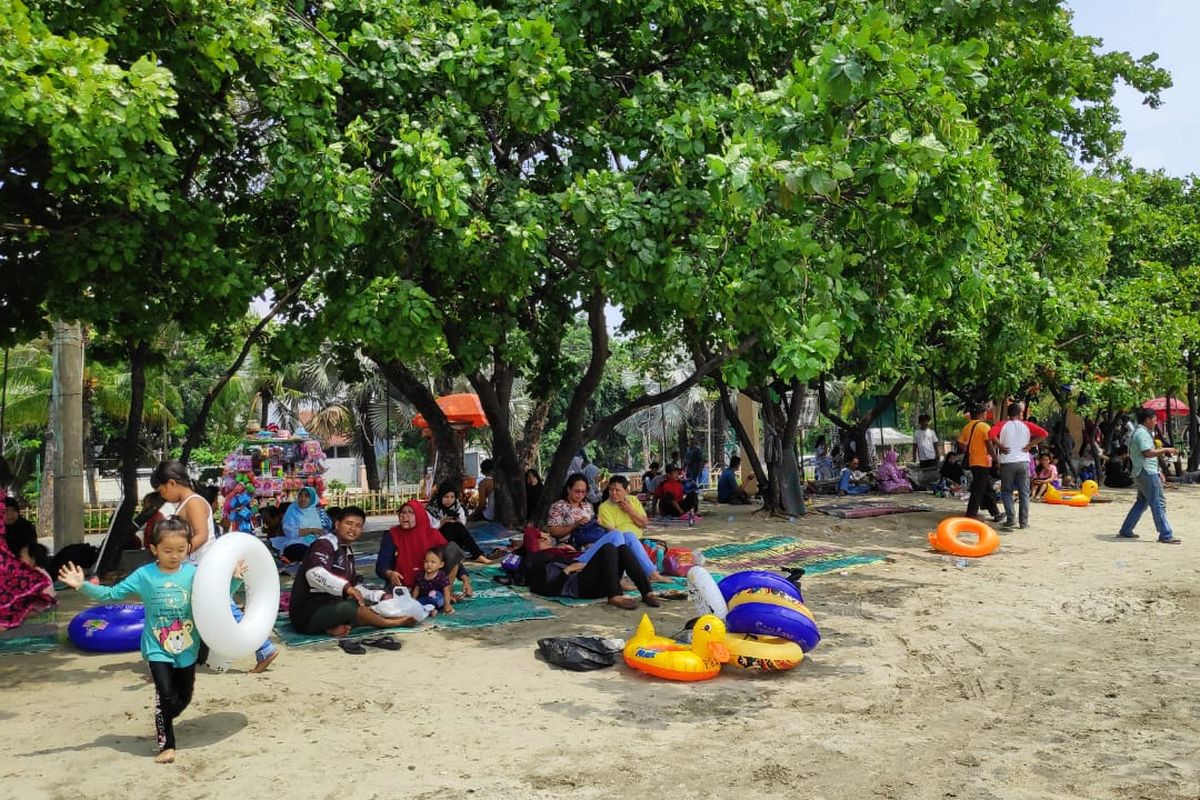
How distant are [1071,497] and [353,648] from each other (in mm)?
13585

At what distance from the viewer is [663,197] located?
28.4 feet

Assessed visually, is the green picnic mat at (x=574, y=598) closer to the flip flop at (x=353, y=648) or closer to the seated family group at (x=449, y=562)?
the seated family group at (x=449, y=562)

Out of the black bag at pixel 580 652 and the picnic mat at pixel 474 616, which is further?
the picnic mat at pixel 474 616

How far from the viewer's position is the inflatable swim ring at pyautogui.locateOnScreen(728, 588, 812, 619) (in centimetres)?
648

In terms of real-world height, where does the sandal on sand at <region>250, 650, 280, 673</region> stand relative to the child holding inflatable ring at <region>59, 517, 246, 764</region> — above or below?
below

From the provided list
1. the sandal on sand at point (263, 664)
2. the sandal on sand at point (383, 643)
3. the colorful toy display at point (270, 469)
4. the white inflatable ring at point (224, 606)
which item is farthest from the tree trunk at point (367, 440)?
the white inflatable ring at point (224, 606)

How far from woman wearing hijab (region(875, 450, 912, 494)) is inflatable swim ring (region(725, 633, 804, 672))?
13.3m

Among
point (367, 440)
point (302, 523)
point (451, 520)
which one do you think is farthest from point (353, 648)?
point (367, 440)

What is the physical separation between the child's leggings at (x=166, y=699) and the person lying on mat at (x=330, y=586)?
2359 millimetres

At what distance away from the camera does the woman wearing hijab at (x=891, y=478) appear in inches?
744

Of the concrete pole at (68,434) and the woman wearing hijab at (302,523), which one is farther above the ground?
the concrete pole at (68,434)

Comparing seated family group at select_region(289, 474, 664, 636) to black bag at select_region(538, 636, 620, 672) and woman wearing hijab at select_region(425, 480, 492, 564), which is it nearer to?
woman wearing hijab at select_region(425, 480, 492, 564)

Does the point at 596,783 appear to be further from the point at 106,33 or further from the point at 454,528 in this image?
the point at 106,33

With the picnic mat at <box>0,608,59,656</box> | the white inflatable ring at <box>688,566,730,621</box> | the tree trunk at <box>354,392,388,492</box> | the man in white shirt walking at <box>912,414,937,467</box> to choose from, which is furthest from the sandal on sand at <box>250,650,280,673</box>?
the tree trunk at <box>354,392,388,492</box>
